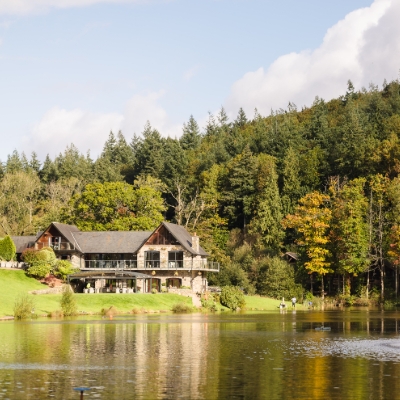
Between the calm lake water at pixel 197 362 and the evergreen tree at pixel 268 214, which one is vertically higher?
the evergreen tree at pixel 268 214

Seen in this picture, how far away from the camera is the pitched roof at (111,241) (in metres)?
103

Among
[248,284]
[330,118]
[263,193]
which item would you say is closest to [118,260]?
[248,284]

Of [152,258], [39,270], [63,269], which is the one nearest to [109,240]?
[152,258]

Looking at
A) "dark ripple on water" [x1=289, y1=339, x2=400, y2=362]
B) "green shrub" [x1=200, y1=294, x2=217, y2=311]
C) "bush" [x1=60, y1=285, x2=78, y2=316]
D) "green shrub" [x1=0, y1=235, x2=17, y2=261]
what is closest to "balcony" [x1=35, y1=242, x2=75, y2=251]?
"green shrub" [x1=0, y1=235, x2=17, y2=261]

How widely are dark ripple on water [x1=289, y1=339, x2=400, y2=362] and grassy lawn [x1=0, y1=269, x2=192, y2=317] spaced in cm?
2983

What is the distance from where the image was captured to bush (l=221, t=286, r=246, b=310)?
290 feet

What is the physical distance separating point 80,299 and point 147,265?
79.9 feet

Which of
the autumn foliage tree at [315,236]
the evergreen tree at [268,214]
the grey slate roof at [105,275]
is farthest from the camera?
the evergreen tree at [268,214]

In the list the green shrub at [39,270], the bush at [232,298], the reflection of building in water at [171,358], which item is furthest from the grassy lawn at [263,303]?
the reflection of building in water at [171,358]

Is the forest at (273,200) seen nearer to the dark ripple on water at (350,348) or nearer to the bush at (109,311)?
the bush at (109,311)

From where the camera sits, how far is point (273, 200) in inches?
4724

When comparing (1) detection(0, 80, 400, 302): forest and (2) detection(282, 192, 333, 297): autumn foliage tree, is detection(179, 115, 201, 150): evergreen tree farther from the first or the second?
(2) detection(282, 192, 333, 297): autumn foliage tree

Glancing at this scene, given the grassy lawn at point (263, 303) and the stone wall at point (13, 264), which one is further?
the stone wall at point (13, 264)

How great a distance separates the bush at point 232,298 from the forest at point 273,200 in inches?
367
